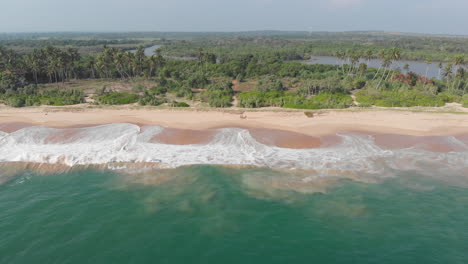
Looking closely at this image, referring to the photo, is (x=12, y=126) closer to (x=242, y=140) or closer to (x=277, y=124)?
(x=242, y=140)

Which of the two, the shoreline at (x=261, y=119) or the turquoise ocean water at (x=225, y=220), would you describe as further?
the shoreline at (x=261, y=119)

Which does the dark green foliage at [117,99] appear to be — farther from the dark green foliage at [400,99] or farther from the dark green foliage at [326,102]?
the dark green foliage at [400,99]

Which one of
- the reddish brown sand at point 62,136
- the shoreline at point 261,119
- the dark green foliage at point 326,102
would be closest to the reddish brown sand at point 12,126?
the shoreline at point 261,119

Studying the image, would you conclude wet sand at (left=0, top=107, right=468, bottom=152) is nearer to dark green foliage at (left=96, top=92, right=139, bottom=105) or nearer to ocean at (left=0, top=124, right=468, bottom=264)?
ocean at (left=0, top=124, right=468, bottom=264)

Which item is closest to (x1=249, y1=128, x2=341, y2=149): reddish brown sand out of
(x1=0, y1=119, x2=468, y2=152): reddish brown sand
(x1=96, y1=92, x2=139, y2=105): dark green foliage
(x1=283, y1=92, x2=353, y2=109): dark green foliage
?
(x1=0, y1=119, x2=468, y2=152): reddish brown sand

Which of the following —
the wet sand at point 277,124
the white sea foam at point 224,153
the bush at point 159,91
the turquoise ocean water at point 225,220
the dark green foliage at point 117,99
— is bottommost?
the turquoise ocean water at point 225,220
